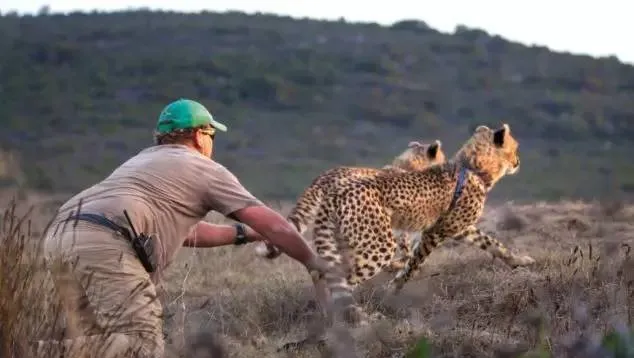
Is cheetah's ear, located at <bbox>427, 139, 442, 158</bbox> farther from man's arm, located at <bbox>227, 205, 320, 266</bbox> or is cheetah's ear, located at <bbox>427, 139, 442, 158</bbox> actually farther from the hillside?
the hillside

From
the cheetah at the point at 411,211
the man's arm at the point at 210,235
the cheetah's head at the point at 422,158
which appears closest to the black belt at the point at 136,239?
the man's arm at the point at 210,235

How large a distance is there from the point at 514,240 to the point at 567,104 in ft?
94.1

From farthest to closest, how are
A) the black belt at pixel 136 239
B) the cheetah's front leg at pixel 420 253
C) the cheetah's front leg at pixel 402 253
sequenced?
1. the cheetah's front leg at pixel 402 253
2. the cheetah's front leg at pixel 420 253
3. the black belt at pixel 136 239

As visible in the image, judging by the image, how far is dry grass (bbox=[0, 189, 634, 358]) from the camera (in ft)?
13.4

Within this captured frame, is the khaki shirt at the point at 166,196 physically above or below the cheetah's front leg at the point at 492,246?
above

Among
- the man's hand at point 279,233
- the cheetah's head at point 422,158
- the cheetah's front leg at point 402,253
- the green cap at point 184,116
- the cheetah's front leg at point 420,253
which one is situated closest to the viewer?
the man's hand at point 279,233

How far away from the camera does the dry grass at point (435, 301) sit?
4094 millimetres

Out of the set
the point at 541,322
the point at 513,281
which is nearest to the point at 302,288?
the point at 513,281

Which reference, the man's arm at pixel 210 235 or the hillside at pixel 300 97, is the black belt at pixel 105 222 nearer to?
the man's arm at pixel 210 235

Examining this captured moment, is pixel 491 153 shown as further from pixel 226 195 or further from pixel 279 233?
pixel 279 233

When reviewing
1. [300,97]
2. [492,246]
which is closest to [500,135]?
[492,246]

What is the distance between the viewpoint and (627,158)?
108ft

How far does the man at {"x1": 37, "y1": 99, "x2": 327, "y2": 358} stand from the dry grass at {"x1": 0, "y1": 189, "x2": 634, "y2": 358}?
14cm

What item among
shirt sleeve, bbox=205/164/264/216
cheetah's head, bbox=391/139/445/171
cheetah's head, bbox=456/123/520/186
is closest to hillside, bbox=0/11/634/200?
cheetah's head, bbox=391/139/445/171
